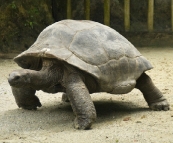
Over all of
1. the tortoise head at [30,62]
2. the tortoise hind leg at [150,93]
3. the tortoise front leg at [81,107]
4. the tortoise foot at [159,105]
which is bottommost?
the tortoise foot at [159,105]

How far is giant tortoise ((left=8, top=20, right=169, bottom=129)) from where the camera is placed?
14.3 feet

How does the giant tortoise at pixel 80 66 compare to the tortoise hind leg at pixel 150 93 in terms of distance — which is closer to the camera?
the giant tortoise at pixel 80 66

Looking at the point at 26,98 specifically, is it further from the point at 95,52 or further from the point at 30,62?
the point at 95,52

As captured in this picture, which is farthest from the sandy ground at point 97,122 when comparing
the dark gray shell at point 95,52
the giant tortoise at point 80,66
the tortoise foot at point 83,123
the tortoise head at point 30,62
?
the tortoise head at point 30,62

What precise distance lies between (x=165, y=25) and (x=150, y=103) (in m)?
6.94

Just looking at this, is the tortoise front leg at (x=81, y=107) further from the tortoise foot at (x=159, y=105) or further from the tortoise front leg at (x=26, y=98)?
the tortoise foot at (x=159, y=105)

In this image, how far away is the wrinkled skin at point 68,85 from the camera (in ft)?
14.1

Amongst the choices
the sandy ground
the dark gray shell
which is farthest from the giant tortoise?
the sandy ground

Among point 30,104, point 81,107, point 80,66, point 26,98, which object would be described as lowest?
point 30,104

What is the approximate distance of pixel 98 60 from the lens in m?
4.53

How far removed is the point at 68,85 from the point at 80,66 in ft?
0.75

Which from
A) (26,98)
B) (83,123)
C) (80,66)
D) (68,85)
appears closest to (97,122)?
(83,123)

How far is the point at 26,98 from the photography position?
5.11m

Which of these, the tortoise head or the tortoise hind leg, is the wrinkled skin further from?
the tortoise head
